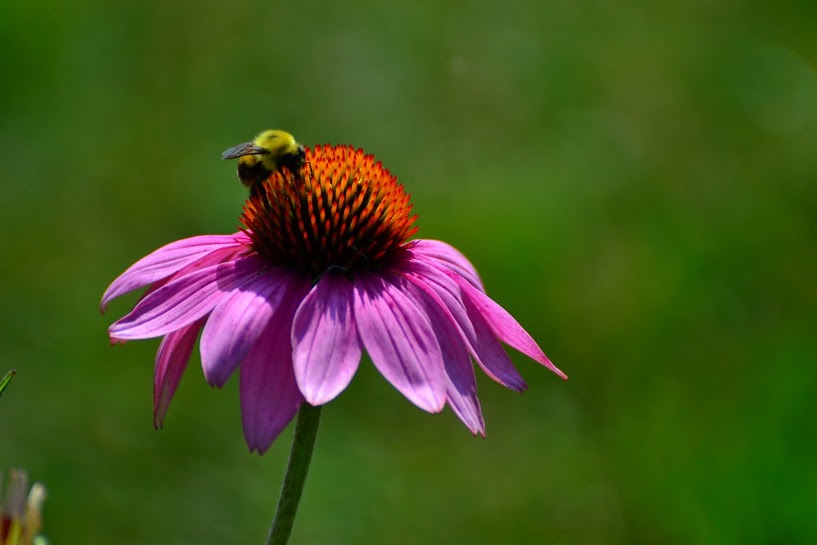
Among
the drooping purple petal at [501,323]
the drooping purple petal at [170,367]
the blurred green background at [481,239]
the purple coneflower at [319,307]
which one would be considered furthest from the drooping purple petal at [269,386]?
the blurred green background at [481,239]

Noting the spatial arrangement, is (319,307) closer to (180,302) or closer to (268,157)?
(180,302)

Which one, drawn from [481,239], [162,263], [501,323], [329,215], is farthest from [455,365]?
[481,239]

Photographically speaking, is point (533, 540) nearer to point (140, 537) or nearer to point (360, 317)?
point (140, 537)

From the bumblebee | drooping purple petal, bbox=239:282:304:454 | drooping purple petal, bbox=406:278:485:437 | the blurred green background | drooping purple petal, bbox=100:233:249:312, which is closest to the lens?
drooping purple petal, bbox=239:282:304:454

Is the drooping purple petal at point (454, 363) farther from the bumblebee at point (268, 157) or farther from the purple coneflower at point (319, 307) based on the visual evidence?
the bumblebee at point (268, 157)

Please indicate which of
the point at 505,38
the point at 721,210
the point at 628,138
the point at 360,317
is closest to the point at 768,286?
the point at 721,210

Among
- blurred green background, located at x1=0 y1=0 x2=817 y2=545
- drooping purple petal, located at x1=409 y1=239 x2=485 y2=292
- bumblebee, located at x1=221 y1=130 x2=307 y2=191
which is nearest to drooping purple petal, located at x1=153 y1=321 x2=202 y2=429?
bumblebee, located at x1=221 y1=130 x2=307 y2=191

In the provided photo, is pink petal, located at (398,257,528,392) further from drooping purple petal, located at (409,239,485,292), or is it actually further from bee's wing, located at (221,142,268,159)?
bee's wing, located at (221,142,268,159)
